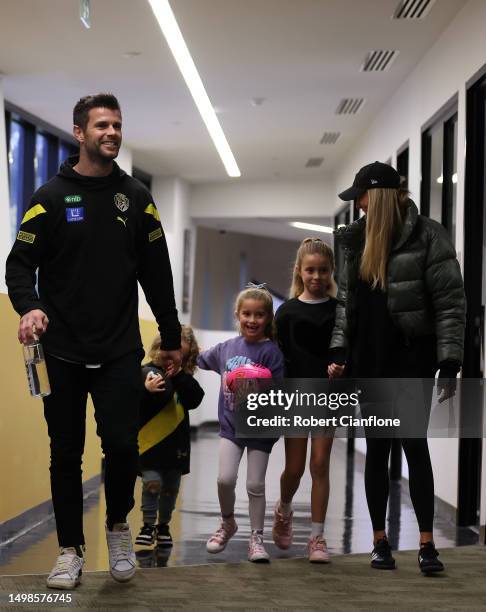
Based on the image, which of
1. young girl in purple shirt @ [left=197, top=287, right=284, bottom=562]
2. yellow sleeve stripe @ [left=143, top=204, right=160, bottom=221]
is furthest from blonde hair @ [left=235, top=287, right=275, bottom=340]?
yellow sleeve stripe @ [left=143, top=204, right=160, bottom=221]

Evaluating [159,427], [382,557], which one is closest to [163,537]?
[159,427]

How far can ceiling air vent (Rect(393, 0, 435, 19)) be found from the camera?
5.69 meters

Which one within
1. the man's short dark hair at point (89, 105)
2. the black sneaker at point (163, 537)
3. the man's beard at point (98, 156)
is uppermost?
the man's short dark hair at point (89, 105)

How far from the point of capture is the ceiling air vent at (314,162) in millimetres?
11120

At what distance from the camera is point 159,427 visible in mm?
4066

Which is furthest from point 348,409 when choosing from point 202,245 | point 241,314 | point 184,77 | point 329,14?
point 202,245

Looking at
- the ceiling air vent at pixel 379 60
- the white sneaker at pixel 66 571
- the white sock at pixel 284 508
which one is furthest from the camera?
the ceiling air vent at pixel 379 60

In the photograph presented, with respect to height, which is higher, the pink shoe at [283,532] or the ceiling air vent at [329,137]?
the ceiling air vent at [329,137]

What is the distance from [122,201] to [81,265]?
0.25 m

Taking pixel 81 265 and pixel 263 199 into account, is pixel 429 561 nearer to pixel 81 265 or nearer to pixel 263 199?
pixel 81 265

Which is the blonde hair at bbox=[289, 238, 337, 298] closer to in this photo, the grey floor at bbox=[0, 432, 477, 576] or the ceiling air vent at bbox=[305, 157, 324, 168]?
the grey floor at bbox=[0, 432, 477, 576]

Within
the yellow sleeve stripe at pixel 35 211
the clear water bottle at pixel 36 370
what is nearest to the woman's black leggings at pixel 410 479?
the clear water bottle at pixel 36 370

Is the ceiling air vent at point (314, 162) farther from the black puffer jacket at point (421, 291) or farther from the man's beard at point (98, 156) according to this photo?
the man's beard at point (98, 156)

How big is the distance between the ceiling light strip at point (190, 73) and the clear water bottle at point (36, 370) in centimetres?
325
